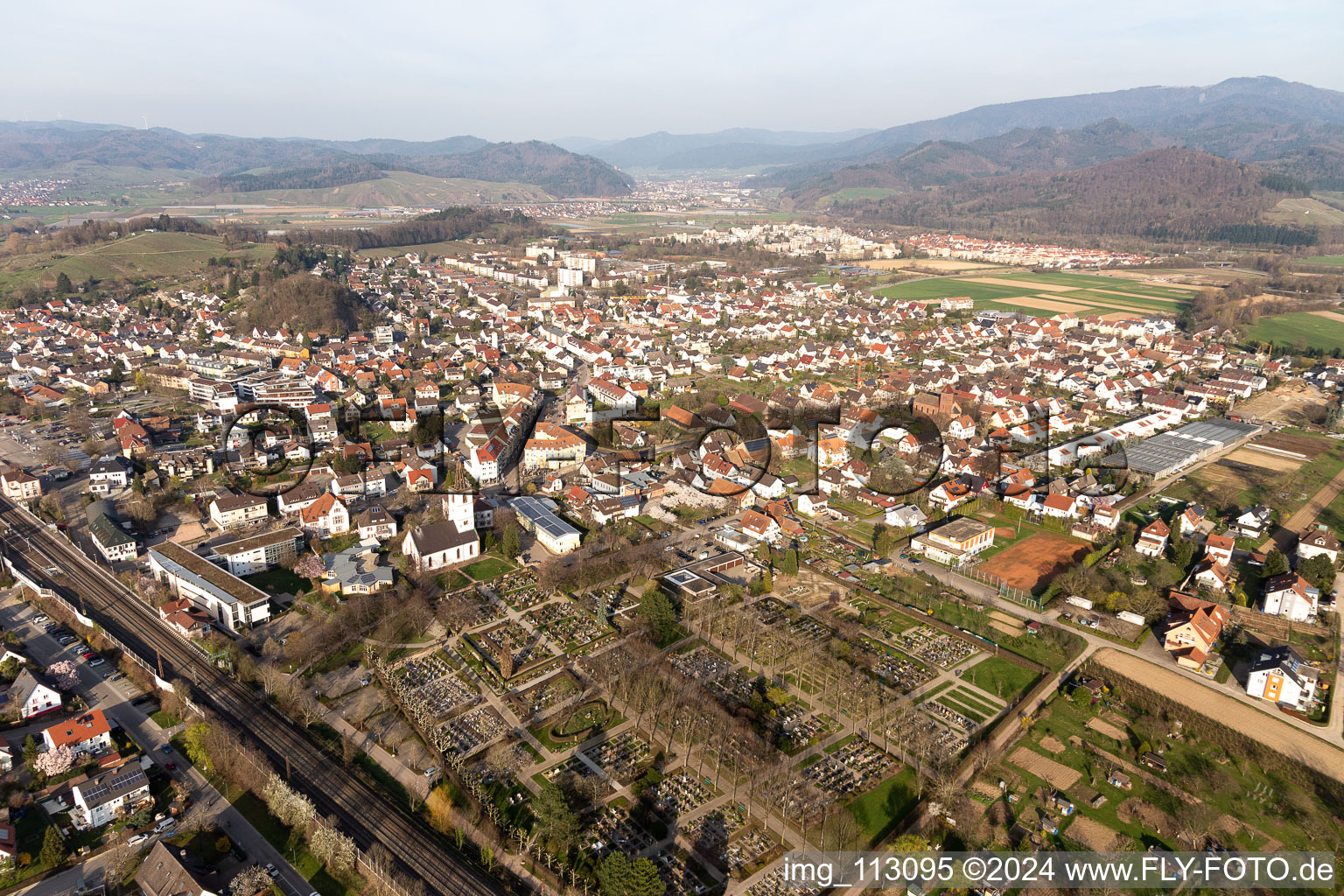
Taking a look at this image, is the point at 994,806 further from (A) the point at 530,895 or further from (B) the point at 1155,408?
(B) the point at 1155,408

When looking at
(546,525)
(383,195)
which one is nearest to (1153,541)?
(546,525)

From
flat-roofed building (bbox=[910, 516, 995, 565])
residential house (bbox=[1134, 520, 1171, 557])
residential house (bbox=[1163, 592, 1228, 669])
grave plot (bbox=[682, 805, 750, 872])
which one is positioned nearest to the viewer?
grave plot (bbox=[682, 805, 750, 872])

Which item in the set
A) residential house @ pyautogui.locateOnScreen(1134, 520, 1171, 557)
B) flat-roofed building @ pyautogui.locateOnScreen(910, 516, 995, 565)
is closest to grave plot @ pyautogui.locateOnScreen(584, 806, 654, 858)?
flat-roofed building @ pyautogui.locateOnScreen(910, 516, 995, 565)

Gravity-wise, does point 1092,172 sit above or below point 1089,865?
above

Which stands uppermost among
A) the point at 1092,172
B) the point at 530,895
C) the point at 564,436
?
the point at 1092,172

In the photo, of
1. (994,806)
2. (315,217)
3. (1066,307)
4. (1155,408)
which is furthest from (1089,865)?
(315,217)

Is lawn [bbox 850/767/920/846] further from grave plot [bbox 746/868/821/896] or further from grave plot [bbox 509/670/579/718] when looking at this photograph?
grave plot [bbox 509/670/579/718]

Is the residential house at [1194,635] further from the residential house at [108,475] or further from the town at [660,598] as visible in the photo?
the residential house at [108,475]
